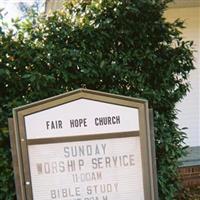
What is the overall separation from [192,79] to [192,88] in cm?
16

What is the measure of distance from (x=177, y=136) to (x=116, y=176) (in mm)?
1232

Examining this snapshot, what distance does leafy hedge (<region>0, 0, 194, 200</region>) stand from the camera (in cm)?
288

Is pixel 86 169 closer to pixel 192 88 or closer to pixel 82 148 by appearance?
pixel 82 148

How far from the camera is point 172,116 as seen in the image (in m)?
3.29

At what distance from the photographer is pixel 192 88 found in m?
5.47

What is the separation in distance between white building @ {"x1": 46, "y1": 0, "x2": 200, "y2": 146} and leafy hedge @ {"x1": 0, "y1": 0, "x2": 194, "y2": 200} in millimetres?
2265

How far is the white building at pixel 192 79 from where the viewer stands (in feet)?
17.8

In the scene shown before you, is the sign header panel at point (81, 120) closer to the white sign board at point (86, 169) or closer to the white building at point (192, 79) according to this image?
the white sign board at point (86, 169)

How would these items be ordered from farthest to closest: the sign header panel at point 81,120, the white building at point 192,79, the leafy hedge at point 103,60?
1. the white building at point 192,79
2. the leafy hedge at point 103,60
3. the sign header panel at point 81,120

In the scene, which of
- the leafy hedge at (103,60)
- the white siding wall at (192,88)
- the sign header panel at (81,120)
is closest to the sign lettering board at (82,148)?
the sign header panel at (81,120)

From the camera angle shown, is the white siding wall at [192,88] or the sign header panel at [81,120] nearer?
the sign header panel at [81,120]

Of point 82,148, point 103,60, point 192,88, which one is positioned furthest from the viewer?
point 192,88

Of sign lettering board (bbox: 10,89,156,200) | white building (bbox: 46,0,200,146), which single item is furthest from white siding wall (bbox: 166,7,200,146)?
sign lettering board (bbox: 10,89,156,200)

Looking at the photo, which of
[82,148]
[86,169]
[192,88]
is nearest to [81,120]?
[82,148]
